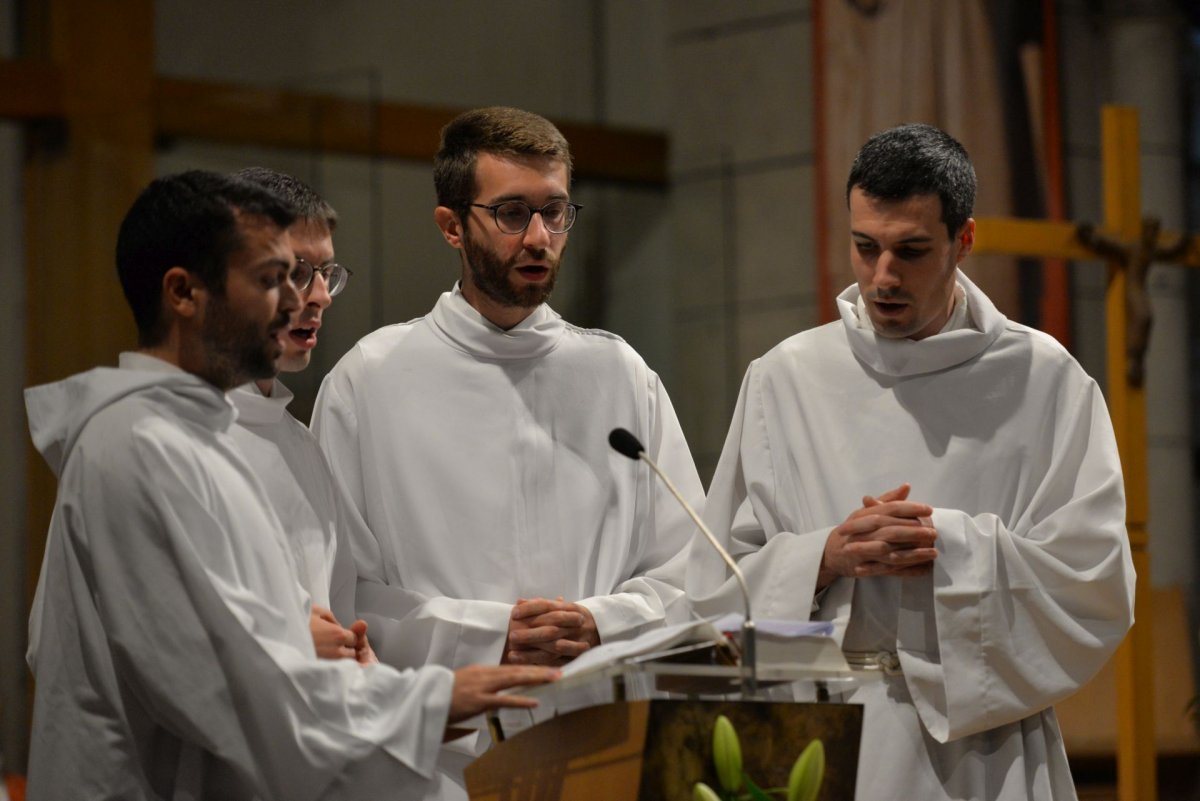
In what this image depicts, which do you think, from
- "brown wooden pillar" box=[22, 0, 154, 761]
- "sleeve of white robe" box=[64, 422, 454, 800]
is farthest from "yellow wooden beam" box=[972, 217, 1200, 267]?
"brown wooden pillar" box=[22, 0, 154, 761]

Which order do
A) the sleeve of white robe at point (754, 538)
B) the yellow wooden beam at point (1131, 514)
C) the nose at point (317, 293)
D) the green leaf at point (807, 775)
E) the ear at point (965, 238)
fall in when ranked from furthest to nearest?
the yellow wooden beam at point (1131, 514)
the ear at point (965, 238)
the nose at point (317, 293)
the sleeve of white robe at point (754, 538)
the green leaf at point (807, 775)

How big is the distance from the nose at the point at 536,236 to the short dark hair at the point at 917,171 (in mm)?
746

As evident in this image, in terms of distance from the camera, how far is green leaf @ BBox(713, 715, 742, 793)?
2756mm

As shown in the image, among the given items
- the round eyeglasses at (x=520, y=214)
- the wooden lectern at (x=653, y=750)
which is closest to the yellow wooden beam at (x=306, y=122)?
the round eyeglasses at (x=520, y=214)

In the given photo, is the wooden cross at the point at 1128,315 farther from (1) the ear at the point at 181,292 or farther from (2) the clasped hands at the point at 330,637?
(1) the ear at the point at 181,292

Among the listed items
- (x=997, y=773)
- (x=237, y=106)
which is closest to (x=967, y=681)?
(x=997, y=773)

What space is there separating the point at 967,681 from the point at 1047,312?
15.4 feet

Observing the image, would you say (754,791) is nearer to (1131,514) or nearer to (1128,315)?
(1131,514)

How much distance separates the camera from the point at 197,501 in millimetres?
2814

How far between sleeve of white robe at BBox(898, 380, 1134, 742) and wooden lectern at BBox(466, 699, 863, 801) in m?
0.71

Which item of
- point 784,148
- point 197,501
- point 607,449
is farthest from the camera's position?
point 784,148

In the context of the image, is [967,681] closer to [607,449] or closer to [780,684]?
[780,684]

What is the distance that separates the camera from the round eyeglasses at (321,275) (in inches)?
144

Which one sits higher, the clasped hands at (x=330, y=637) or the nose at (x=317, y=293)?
the nose at (x=317, y=293)
